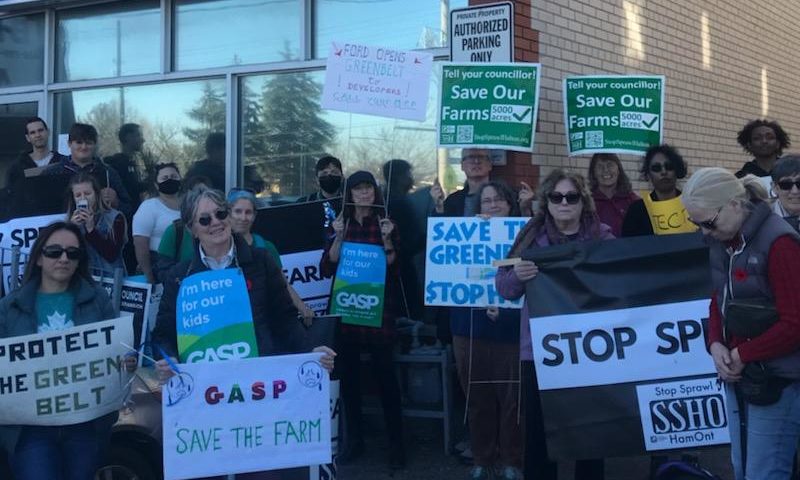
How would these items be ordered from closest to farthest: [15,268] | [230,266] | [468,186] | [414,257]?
[230,266], [15,268], [468,186], [414,257]

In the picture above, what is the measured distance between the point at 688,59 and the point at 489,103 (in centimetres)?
413

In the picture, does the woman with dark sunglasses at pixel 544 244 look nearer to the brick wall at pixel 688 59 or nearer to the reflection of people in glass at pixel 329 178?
the brick wall at pixel 688 59

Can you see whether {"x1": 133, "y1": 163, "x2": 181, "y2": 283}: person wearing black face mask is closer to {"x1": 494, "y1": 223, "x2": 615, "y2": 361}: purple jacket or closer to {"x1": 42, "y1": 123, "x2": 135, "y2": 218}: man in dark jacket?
{"x1": 42, "y1": 123, "x2": 135, "y2": 218}: man in dark jacket

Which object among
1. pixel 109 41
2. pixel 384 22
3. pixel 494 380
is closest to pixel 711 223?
pixel 494 380

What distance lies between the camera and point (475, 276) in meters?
6.03

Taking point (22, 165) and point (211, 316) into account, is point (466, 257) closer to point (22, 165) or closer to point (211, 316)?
point (211, 316)

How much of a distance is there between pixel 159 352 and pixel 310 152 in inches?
165

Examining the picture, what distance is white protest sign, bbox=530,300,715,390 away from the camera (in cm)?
479

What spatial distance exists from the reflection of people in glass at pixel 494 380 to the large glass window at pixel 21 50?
5973 millimetres

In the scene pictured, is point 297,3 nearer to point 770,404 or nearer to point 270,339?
→ point 270,339

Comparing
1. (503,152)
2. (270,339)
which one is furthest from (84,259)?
(503,152)

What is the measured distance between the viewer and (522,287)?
4902mm

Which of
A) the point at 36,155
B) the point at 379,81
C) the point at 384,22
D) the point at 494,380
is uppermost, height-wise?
the point at 384,22

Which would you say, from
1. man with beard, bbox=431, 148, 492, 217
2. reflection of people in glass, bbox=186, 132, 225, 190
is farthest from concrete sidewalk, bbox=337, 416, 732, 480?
reflection of people in glass, bbox=186, 132, 225, 190
